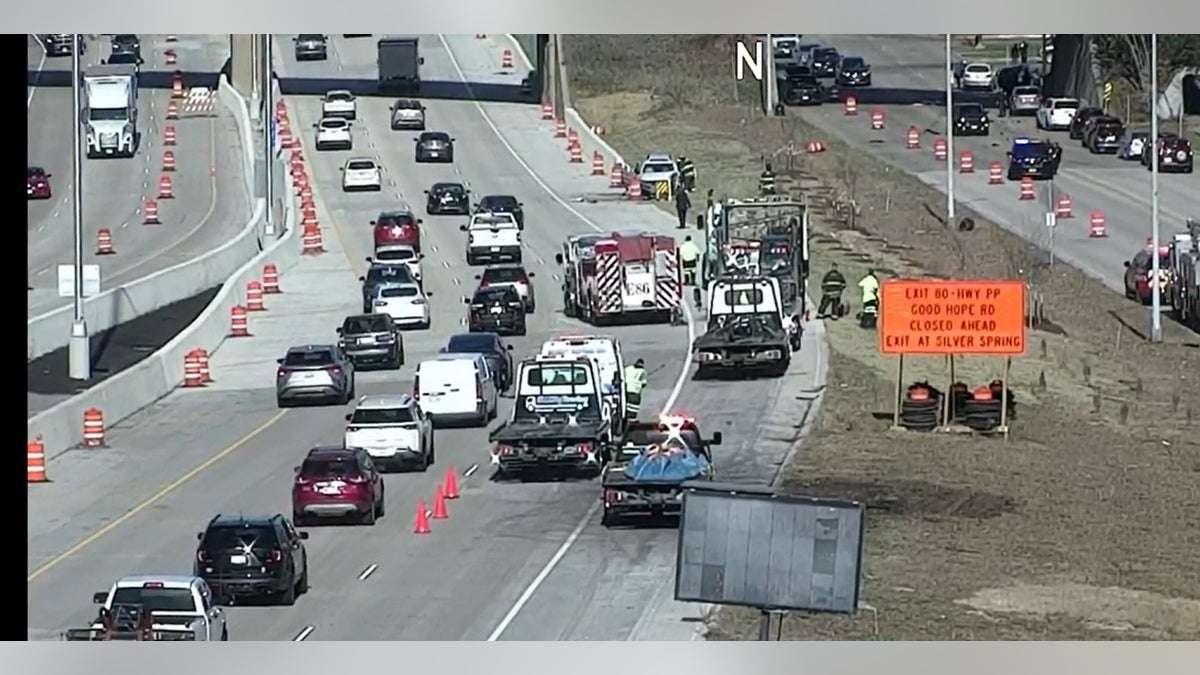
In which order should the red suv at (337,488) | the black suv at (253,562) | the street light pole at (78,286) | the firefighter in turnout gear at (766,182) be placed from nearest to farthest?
the black suv at (253,562), the red suv at (337,488), the street light pole at (78,286), the firefighter in turnout gear at (766,182)

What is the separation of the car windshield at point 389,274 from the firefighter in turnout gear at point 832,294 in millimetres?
3284

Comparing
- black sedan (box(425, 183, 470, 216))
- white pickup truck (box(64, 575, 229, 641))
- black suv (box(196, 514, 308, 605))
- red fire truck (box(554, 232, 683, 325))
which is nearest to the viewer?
white pickup truck (box(64, 575, 229, 641))

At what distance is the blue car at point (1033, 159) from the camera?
1209 inches

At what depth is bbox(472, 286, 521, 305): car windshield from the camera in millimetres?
30266

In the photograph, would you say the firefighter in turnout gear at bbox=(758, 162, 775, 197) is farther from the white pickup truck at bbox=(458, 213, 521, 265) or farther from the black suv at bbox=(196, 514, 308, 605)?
the black suv at bbox=(196, 514, 308, 605)

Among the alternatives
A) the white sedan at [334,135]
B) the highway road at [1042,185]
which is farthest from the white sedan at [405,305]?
the highway road at [1042,185]

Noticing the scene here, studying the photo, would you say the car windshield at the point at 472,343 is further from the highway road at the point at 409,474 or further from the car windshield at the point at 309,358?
the car windshield at the point at 309,358

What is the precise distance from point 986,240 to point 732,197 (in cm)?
205

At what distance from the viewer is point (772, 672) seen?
28.5 metres

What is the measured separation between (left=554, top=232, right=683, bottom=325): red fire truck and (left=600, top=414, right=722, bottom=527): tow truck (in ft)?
3.23

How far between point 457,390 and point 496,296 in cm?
84

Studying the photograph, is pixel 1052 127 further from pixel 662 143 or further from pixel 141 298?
pixel 141 298

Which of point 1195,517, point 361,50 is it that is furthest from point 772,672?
point 361,50

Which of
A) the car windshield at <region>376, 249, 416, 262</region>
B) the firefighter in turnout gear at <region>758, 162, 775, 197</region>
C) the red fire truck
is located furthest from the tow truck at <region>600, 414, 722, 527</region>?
the car windshield at <region>376, 249, 416, 262</region>
